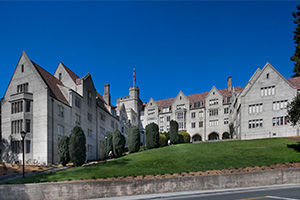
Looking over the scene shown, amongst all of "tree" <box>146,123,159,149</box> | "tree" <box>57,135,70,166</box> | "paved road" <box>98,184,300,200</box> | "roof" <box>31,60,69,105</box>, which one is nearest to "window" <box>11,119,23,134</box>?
"roof" <box>31,60,69,105</box>

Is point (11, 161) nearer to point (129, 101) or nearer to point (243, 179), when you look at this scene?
point (243, 179)

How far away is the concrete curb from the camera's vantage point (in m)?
17.6

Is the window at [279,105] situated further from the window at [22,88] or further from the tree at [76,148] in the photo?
the window at [22,88]

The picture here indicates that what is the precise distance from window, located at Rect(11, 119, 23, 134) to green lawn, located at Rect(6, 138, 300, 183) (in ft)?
52.6

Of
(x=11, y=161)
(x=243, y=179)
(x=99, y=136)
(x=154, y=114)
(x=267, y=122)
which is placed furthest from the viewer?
(x=154, y=114)

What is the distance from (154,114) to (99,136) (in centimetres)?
3079

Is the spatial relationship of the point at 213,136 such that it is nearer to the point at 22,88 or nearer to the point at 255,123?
the point at 255,123

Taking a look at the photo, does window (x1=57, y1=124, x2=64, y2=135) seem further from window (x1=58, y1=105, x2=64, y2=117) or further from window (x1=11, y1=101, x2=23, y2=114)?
window (x1=11, y1=101, x2=23, y2=114)

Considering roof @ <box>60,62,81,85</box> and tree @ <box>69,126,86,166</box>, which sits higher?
roof @ <box>60,62,81,85</box>

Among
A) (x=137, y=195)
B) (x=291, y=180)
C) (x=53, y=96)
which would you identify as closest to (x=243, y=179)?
(x=291, y=180)

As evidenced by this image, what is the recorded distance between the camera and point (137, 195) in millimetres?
18766

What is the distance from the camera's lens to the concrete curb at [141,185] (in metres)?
17.6

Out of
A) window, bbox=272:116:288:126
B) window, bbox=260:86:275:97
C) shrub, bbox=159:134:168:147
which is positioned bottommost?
shrub, bbox=159:134:168:147

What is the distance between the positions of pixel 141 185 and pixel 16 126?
25.9 metres
